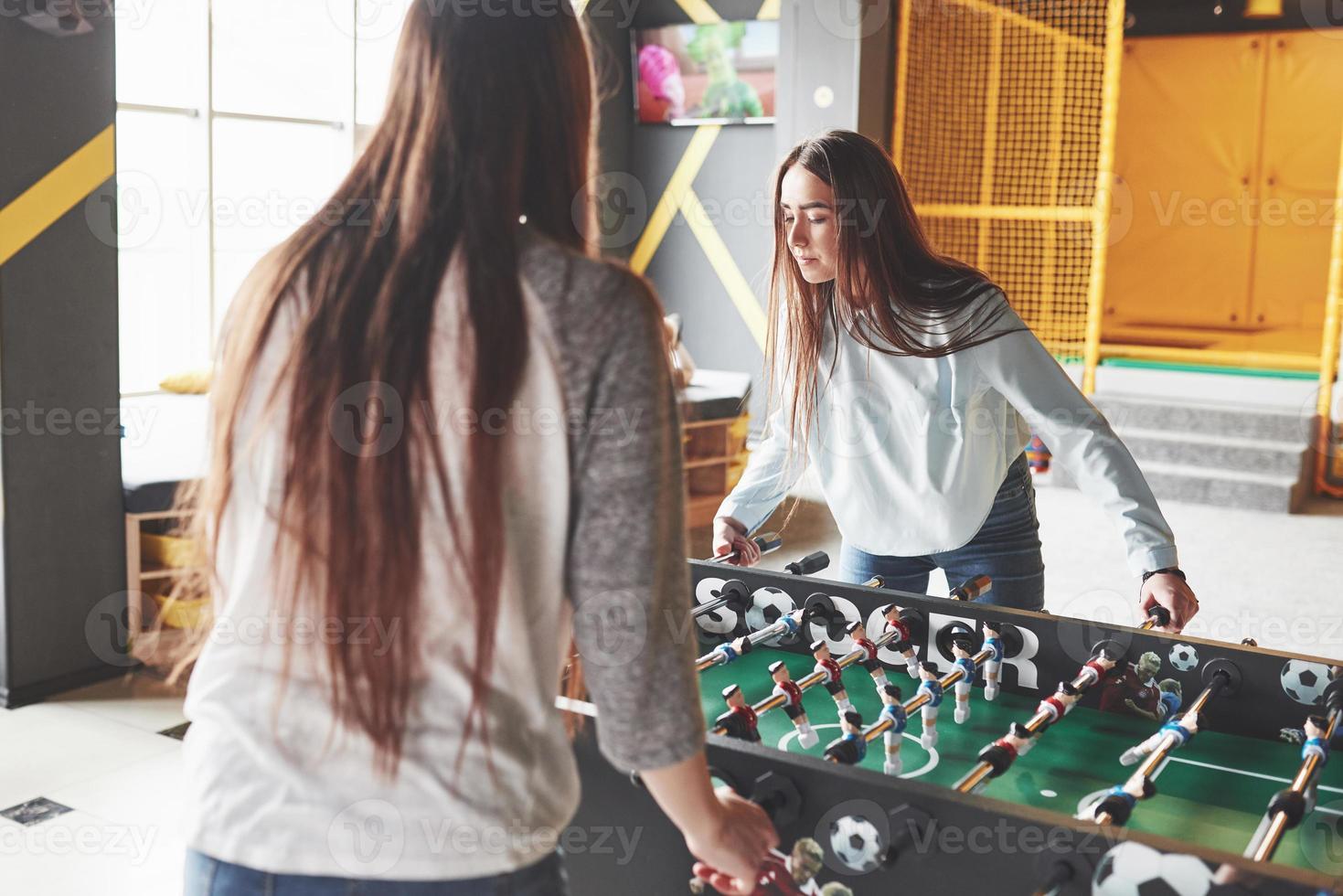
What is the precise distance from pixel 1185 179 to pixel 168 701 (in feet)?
29.3

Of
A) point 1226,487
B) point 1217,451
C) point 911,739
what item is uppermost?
point 911,739

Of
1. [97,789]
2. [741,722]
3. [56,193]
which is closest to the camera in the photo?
[741,722]

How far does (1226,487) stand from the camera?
7391mm

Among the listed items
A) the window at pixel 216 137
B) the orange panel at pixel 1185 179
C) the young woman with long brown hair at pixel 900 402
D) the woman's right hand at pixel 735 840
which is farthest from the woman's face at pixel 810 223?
the orange panel at pixel 1185 179

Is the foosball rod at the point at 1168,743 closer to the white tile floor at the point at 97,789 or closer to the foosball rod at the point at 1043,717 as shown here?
the foosball rod at the point at 1043,717

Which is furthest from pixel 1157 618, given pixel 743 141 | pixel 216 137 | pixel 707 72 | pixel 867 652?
pixel 707 72

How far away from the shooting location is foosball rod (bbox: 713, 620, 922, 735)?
1.88m

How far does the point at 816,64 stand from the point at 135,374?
4037mm

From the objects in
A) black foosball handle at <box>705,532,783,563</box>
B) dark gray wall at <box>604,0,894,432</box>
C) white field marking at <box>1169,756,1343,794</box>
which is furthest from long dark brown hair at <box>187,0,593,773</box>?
dark gray wall at <box>604,0,894,432</box>

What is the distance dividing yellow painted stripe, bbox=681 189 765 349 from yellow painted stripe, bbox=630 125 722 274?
0.07 m

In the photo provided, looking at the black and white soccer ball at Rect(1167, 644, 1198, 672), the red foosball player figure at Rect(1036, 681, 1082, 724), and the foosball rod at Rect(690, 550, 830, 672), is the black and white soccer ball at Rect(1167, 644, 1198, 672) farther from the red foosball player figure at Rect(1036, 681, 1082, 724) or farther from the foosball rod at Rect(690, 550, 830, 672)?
the foosball rod at Rect(690, 550, 830, 672)

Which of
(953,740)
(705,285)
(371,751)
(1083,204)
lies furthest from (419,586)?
(1083,204)

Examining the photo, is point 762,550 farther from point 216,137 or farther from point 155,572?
point 216,137

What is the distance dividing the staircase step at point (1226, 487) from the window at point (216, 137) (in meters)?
4.96
